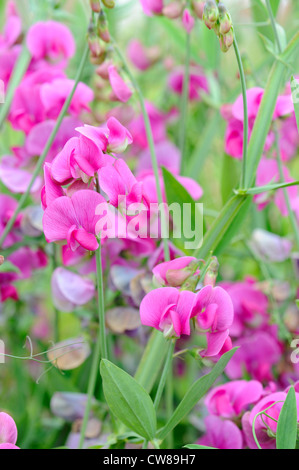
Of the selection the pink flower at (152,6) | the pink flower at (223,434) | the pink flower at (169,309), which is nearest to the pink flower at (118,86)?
the pink flower at (152,6)

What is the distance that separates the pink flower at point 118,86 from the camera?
2.01 ft

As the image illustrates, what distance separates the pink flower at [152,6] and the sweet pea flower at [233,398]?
0.46m

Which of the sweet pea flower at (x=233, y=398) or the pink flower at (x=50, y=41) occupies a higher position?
the pink flower at (x=50, y=41)

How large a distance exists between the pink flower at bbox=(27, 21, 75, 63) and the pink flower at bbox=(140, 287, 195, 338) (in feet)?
1.51

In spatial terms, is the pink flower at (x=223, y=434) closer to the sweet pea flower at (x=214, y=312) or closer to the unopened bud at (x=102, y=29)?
the sweet pea flower at (x=214, y=312)

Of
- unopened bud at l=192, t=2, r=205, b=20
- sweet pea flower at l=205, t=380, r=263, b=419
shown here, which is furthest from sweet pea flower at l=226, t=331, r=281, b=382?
unopened bud at l=192, t=2, r=205, b=20

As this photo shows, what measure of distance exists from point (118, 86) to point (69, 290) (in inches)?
9.1

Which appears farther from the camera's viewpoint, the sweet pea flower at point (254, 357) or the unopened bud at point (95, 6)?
the sweet pea flower at point (254, 357)

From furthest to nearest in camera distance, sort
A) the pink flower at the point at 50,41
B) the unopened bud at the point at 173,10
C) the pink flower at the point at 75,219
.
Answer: the pink flower at the point at 50,41, the unopened bud at the point at 173,10, the pink flower at the point at 75,219

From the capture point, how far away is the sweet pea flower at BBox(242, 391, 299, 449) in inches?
19.7

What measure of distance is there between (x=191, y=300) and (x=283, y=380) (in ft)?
1.32

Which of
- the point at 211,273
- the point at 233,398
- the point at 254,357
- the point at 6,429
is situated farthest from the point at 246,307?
the point at 6,429

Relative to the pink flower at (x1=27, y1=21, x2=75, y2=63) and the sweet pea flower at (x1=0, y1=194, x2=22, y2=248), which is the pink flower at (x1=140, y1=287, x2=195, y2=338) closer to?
the sweet pea flower at (x1=0, y1=194, x2=22, y2=248)
